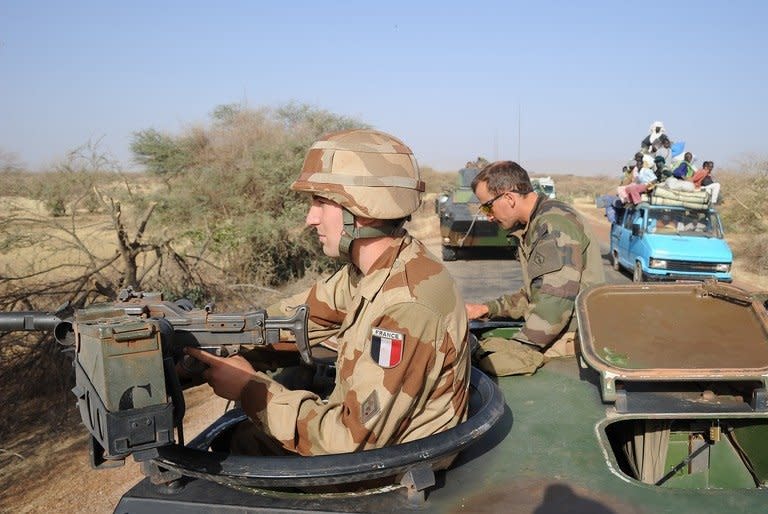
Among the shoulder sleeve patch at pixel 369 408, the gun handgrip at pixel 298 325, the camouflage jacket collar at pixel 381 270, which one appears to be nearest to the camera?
the shoulder sleeve patch at pixel 369 408

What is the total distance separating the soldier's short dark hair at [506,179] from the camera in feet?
14.6

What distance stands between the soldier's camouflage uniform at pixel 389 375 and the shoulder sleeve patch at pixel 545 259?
1682 mm

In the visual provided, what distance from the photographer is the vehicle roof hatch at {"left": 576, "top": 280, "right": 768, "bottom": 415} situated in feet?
8.83

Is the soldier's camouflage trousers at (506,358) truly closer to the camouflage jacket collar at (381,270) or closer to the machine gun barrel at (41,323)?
the camouflage jacket collar at (381,270)

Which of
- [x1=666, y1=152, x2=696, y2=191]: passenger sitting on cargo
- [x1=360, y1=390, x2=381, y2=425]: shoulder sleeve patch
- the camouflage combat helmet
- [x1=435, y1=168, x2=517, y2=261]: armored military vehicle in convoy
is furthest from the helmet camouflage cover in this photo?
[x1=435, y1=168, x2=517, y2=261]: armored military vehicle in convoy

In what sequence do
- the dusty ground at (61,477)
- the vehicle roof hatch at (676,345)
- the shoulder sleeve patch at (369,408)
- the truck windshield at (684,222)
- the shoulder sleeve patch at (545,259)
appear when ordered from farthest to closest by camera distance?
the truck windshield at (684,222) → the dusty ground at (61,477) → the shoulder sleeve patch at (545,259) → the vehicle roof hatch at (676,345) → the shoulder sleeve patch at (369,408)

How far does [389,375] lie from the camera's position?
2018mm

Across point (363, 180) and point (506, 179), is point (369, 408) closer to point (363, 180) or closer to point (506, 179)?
point (363, 180)

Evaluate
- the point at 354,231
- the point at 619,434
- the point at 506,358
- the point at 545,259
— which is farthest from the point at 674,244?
the point at 354,231

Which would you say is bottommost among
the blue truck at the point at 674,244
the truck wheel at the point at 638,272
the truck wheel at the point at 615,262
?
the truck wheel at the point at 615,262

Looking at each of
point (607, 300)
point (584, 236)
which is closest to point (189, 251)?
point (584, 236)

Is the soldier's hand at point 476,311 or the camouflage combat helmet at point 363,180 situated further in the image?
the soldier's hand at point 476,311

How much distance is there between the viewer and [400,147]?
8.09 ft

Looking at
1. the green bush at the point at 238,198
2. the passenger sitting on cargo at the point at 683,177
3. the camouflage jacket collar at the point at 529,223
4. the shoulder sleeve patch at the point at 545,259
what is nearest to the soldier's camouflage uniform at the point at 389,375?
the shoulder sleeve patch at the point at 545,259
